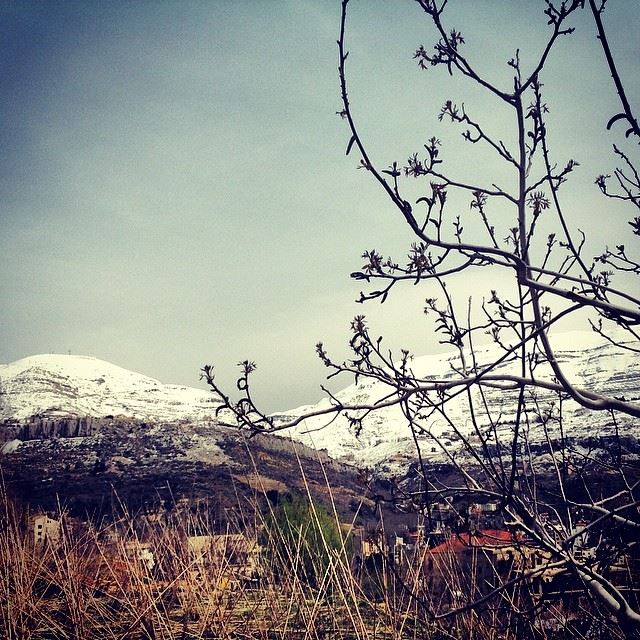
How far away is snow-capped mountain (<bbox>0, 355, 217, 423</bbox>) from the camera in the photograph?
59.5m

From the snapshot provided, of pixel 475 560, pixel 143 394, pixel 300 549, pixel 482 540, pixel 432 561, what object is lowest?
pixel 300 549

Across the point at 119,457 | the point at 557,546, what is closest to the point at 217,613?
the point at 557,546

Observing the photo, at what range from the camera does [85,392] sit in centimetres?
6862

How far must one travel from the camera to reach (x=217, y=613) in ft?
13.8

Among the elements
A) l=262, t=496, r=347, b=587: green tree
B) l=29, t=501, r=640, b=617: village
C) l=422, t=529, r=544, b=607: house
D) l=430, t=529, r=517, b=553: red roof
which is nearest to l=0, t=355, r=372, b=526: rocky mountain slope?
l=262, t=496, r=347, b=587: green tree

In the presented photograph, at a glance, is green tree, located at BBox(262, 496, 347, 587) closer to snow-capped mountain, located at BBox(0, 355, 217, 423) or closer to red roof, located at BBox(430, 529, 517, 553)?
red roof, located at BBox(430, 529, 517, 553)

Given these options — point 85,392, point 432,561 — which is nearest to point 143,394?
point 85,392

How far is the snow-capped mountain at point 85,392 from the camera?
59500 millimetres

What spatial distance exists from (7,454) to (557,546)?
3849 centimetres

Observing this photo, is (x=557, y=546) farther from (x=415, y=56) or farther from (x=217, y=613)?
(x=217, y=613)

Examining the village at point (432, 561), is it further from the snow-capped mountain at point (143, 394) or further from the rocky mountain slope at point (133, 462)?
the snow-capped mountain at point (143, 394)

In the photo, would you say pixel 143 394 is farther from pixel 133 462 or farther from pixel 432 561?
pixel 432 561

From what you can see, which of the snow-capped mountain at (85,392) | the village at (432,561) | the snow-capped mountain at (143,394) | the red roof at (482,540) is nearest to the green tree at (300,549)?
the village at (432,561)

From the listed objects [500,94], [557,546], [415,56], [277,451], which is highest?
[415,56]
